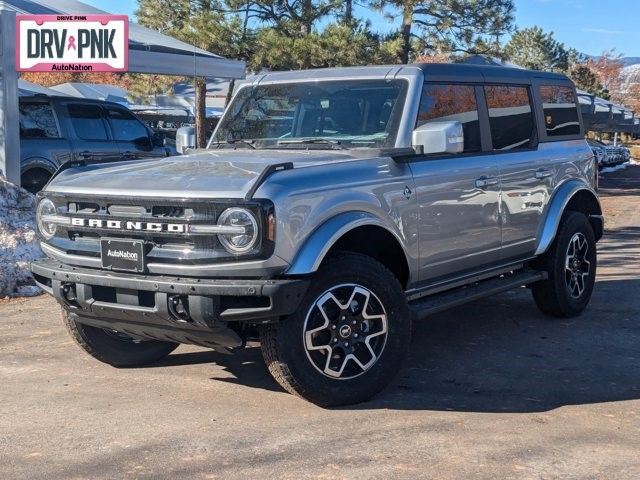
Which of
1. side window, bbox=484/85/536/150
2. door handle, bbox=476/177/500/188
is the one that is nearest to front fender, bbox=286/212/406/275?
door handle, bbox=476/177/500/188

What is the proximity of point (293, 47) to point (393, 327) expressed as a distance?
13.4 meters

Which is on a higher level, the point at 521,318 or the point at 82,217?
the point at 82,217

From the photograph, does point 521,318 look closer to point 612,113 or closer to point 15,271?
point 15,271

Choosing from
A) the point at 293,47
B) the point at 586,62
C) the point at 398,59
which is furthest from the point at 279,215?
the point at 586,62

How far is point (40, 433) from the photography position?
184 inches

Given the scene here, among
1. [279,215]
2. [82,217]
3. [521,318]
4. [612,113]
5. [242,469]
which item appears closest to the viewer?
[242,469]

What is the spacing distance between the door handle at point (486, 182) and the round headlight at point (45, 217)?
2.82m

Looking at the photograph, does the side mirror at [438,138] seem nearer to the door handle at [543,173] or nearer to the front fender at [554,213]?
the door handle at [543,173]

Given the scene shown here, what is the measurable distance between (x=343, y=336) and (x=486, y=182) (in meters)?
1.87

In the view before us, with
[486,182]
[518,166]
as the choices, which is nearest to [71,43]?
[518,166]

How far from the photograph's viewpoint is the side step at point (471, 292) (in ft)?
18.4

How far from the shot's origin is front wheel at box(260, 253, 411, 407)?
4.76 metres

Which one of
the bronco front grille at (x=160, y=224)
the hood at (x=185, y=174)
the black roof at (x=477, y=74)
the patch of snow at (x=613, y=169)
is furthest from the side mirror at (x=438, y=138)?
the patch of snow at (x=613, y=169)

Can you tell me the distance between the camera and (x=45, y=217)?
210 inches
